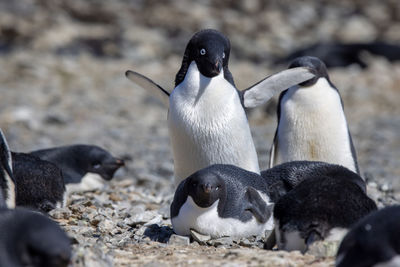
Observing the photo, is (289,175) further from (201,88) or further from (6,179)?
(6,179)

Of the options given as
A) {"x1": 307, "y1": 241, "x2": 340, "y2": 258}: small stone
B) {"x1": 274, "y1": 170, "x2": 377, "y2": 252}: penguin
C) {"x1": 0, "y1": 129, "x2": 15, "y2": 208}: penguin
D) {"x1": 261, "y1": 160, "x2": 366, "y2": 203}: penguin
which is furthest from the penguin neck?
{"x1": 307, "y1": 241, "x2": 340, "y2": 258}: small stone

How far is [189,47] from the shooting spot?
20.7ft

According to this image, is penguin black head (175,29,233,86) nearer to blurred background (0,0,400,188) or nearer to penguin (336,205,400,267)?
blurred background (0,0,400,188)

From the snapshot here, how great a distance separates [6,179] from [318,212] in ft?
6.55

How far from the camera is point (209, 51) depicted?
611 centimetres

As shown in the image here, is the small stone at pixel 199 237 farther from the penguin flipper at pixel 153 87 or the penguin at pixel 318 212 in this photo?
the penguin flipper at pixel 153 87

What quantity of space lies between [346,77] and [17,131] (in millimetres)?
7330

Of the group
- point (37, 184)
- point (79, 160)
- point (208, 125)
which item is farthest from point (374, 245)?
point (79, 160)

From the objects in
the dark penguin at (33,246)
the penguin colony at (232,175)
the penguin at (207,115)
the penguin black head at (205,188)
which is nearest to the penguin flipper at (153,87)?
the penguin colony at (232,175)

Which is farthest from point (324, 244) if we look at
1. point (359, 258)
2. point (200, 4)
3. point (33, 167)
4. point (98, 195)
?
point (200, 4)

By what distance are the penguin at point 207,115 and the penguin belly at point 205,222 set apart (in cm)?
114

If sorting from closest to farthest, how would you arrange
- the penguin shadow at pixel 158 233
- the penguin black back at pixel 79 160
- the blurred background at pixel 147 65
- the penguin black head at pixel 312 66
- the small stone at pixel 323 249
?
the small stone at pixel 323 249
the penguin shadow at pixel 158 233
the penguin black head at pixel 312 66
the penguin black back at pixel 79 160
the blurred background at pixel 147 65

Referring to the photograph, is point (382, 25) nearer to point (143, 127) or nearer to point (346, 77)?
point (346, 77)

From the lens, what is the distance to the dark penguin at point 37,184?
19.0 feet
